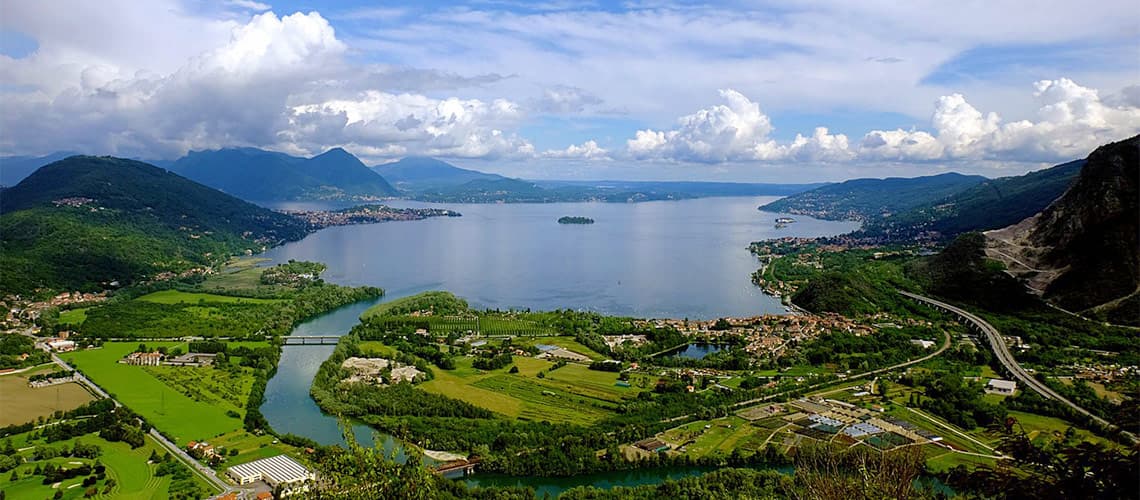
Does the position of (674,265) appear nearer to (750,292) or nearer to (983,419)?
(750,292)

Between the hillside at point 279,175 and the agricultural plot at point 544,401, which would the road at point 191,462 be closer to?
the agricultural plot at point 544,401

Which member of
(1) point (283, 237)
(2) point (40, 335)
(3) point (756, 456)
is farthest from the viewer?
(1) point (283, 237)

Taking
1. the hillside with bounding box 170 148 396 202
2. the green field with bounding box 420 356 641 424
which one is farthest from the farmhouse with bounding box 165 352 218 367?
the hillside with bounding box 170 148 396 202

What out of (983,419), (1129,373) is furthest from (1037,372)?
(983,419)

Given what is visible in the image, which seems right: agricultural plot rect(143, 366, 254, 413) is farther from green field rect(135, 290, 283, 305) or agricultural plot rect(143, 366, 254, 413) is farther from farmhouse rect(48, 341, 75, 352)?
green field rect(135, 290, 283, 305)

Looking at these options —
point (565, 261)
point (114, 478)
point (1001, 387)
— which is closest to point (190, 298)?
point (114, 478)

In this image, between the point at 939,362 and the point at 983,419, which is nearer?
the point at 983,419
